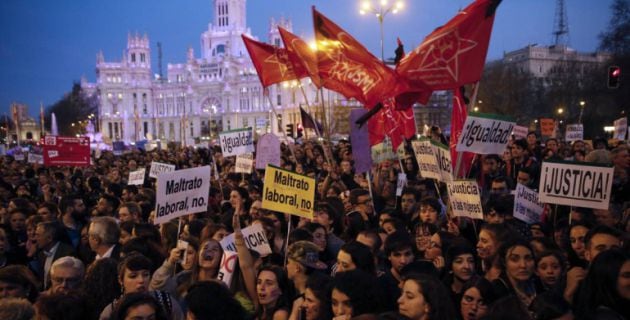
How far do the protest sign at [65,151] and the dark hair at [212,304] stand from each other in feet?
42.2

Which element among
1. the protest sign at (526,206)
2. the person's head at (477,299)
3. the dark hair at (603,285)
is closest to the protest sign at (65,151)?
the protest sign at (526,206)

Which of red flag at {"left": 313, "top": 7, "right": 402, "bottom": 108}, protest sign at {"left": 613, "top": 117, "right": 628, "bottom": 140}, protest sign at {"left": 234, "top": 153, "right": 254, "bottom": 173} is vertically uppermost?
red flag at {"left": 313, "top": 7, "right": 402, "bottom": 108}

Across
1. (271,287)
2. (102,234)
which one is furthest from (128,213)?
(271,287)

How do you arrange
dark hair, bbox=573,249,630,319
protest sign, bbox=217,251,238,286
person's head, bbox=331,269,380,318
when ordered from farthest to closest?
protest sign, bbox=217,251,238,286
dark hair, bbox=573,249,630,319
person's head, bbox=331,269,380,318

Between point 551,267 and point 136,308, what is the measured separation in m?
3.10

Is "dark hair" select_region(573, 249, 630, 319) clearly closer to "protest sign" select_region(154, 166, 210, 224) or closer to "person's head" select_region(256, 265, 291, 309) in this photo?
"person's head" select_region(256, 265, 291, 309)

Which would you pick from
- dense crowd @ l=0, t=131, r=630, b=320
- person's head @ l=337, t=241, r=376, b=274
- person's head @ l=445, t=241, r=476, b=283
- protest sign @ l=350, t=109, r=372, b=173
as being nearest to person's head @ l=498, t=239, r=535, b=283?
dense crowd @ l=0, t=131, r=630, b=320

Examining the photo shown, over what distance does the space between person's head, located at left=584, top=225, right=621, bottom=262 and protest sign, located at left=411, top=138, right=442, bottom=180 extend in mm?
3233

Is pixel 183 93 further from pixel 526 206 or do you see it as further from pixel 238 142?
pixel 526 206

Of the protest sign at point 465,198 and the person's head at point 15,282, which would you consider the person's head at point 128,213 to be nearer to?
the person's head at point 15,282

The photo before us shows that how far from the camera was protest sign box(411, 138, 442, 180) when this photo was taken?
8.29 m

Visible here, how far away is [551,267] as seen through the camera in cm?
458

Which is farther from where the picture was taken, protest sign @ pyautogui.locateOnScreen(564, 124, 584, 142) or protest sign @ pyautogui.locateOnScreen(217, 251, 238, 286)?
protest sign @ pyautogui.locateOnScreen(564, 124, 584, 142)

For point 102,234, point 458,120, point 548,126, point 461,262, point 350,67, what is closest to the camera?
point 461,262
